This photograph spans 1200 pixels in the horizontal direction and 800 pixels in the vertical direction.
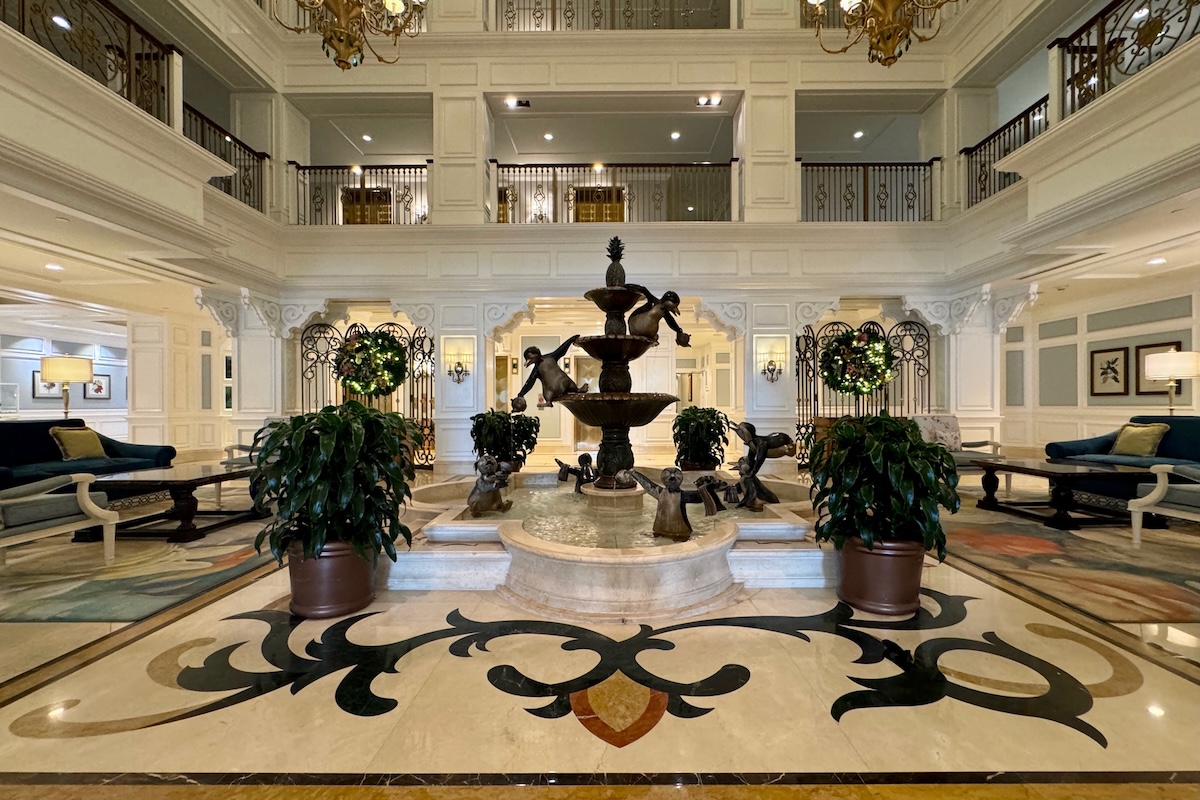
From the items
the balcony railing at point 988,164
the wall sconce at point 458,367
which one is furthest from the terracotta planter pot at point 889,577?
the balcony railing at point 988,164

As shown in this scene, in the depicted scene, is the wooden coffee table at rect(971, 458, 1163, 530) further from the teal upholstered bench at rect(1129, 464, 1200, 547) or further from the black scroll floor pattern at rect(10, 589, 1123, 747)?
the black scroll floor pattern at rect(10, 589, 1123, 747)

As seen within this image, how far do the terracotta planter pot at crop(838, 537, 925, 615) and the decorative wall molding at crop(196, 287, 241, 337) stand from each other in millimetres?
8701

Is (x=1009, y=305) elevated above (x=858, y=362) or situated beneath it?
elevated above

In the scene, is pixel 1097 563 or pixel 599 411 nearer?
pixel 1097 563

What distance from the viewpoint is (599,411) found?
12.5 ft

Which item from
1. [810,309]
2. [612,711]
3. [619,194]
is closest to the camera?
[612,711]

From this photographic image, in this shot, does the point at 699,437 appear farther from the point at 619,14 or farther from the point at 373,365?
the point at 619,14

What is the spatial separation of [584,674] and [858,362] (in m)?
7.51

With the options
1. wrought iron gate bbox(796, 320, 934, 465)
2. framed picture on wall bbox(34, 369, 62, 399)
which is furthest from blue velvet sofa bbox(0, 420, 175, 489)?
wrought iron gate bbox(796, 320, 934, 465)

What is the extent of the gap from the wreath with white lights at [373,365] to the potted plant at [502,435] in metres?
2.48

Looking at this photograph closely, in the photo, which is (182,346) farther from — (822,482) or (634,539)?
(822,482)

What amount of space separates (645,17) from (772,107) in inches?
131

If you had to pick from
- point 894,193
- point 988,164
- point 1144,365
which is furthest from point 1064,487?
point 894,193

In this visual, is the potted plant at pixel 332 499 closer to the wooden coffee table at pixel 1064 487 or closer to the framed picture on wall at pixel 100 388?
the wooden coffee table at pixel 1064 487
